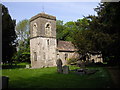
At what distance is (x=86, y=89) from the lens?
7.30 metres

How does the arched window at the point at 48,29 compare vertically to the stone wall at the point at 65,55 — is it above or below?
above

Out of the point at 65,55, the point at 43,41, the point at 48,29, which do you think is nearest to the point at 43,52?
the point at 43,41

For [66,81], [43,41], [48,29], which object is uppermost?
[48,29]

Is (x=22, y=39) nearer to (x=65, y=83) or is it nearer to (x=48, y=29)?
(x=48, y=29)

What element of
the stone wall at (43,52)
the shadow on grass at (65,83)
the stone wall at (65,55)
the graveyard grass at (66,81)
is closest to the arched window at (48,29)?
the stone wall at (43,52)

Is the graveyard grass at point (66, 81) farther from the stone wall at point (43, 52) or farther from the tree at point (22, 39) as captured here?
the tree at point (22, 39)

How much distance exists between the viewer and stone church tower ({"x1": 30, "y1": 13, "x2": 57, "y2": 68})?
Result: 28.3m

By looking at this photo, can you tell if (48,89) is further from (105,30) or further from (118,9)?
(105,30)

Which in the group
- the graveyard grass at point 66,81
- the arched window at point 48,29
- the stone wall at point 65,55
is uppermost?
the arched window at point 48,29

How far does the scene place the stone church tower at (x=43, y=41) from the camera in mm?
28266

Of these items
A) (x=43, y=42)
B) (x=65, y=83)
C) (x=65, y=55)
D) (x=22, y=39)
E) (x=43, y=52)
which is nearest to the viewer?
(x=65, y=83)

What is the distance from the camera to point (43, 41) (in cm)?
2873

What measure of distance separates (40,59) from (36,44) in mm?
3213

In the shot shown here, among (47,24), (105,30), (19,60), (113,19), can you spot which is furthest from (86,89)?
(19,60)
